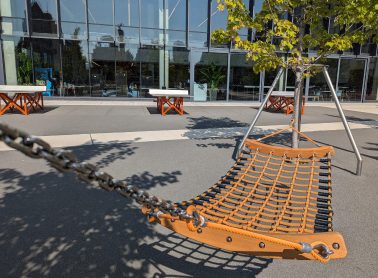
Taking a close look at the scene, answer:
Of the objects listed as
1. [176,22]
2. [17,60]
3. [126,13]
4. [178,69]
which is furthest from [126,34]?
[17,60]

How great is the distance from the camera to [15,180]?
4898 mm

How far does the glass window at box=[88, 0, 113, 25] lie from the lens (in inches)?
709

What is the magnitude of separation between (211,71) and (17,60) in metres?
11.3

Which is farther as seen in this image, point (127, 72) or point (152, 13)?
point (127, 72)

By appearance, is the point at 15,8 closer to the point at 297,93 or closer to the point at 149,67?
the point at 149,67

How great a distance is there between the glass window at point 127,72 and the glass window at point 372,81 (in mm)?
16485

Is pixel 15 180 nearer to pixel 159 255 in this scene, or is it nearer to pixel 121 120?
pixel 159 255

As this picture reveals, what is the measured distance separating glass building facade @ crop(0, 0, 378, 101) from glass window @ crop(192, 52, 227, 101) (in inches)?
2.4

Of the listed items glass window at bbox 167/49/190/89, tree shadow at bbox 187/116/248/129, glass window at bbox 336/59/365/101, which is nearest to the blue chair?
glass window at bbox 167/49/190/89

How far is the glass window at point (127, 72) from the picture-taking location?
1855 cm

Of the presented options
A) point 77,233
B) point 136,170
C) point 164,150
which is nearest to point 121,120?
point 164,150

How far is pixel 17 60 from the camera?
17.4 metres

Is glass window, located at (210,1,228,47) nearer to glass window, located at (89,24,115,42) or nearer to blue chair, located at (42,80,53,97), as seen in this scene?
glass window, located at (89,24,115,42)

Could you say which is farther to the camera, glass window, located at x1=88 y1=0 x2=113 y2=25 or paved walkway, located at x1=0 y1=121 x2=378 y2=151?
glass window, located at x1=88 y1=0 x2=113 y2=25
